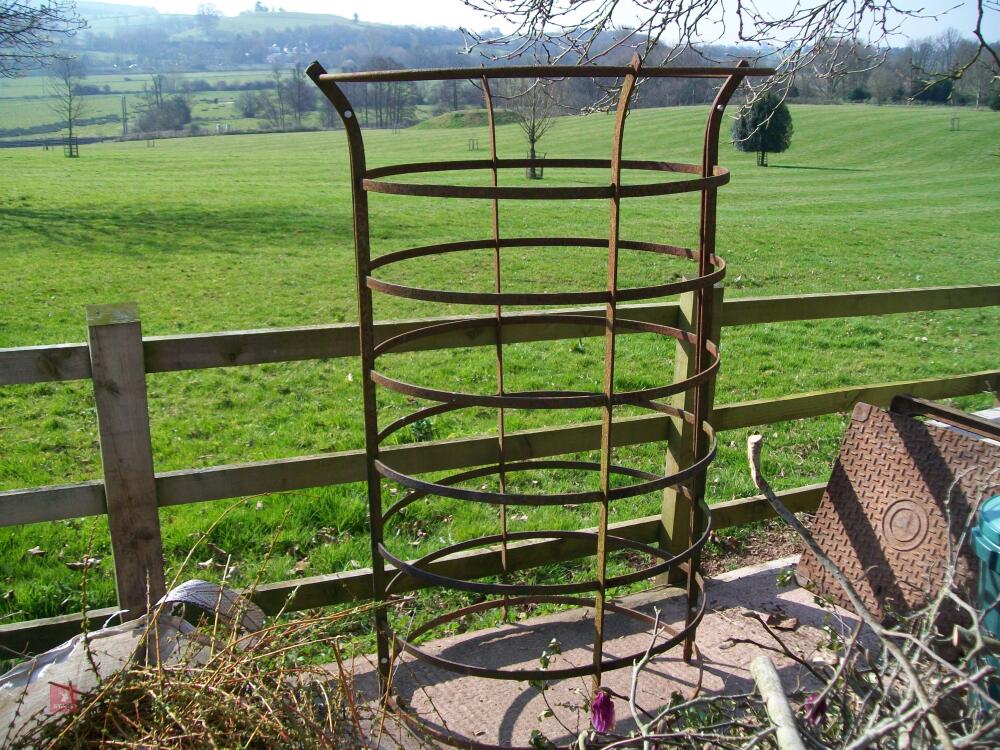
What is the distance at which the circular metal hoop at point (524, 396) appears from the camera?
2352 mm

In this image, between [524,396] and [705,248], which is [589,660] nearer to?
[524,396]

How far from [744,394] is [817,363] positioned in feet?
4.93

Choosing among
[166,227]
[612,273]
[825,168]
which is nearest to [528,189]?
[612,273]

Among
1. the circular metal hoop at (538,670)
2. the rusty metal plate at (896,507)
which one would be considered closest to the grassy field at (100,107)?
the circular metal hoop at (538,670)

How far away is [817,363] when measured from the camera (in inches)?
333

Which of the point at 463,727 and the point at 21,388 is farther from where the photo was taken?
the point at 21,388

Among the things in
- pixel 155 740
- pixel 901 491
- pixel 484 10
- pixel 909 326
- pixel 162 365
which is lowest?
pixel 909 326

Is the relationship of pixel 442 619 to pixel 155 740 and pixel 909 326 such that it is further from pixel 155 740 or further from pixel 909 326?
pixel 909 326

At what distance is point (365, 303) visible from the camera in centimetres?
265

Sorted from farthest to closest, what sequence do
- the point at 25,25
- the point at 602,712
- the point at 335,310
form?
the point at 25,25, the point at 335,310, the point at 602,712

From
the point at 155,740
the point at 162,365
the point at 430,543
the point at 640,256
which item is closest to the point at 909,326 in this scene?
the point at 640,256

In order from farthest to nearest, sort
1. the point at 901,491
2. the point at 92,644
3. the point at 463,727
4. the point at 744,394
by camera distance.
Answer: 1. the point at 744,394
2. the point at 901,491
3. the point at 463,727
4. the point at 92,644

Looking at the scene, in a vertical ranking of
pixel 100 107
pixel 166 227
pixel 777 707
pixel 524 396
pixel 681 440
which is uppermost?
pixel 100 107

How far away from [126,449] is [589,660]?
191 centimetres
